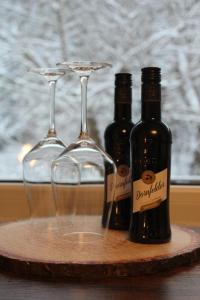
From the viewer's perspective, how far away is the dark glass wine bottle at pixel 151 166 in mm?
1021

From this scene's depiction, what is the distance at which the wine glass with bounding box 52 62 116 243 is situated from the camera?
1.07 m

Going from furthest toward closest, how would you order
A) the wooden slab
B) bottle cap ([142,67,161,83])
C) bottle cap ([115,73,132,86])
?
bottle cap ([115,73,132,86]) < bottle cap ([142,67,161,83]) < the wooden slab

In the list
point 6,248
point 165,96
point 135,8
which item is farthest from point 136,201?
point 135,8

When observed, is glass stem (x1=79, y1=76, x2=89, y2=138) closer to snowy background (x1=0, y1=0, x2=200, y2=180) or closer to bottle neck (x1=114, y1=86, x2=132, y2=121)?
bottle neck (x1=114, y1=86, x2=132, y2=121)

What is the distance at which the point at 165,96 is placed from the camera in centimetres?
159

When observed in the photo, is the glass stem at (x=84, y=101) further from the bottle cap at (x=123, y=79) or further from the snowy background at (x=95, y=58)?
the snowy background at (x=95, y=58)

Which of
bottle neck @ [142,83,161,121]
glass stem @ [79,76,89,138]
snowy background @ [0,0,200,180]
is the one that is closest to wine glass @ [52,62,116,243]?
glass stem @ [79,76,89,138]

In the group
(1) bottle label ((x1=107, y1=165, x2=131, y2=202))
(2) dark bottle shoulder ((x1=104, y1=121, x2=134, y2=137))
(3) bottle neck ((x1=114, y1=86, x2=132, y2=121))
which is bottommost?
(1) bottle label ((x1=107, y1=165, x2=131, y2=202))

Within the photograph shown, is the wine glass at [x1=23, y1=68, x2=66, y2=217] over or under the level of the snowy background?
under

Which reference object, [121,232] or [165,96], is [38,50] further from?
[121,232]

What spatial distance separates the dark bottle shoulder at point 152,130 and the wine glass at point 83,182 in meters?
0.08

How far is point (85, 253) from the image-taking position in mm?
961

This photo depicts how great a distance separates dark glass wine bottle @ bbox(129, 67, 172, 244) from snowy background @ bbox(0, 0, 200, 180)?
22.0 inches

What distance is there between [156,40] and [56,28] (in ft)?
0.86
